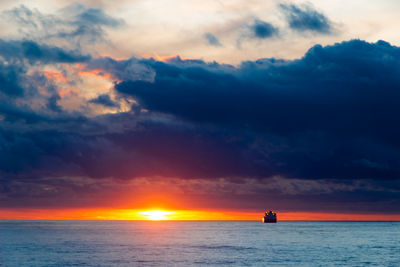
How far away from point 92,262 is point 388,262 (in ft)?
228

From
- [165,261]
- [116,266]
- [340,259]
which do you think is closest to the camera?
[116,266]

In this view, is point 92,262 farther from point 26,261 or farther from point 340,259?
point 340,259

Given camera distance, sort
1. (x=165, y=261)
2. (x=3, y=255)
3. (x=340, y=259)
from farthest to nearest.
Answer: (x=3, y=255) → (x=340, y=259) → (x=165, y=261)

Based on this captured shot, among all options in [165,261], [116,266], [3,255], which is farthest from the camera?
[3,255]

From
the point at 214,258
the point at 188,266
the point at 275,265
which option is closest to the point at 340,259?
the point at 275,265

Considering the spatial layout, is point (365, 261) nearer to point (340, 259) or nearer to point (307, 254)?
point (340, 259)

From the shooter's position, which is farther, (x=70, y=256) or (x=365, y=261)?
(x=70, y=256)

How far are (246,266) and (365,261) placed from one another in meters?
31.6

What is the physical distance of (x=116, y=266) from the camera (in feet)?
343

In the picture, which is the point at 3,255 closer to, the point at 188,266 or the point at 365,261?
the point at 188,266

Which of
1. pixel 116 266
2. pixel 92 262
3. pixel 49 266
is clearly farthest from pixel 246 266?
pixel 49 266

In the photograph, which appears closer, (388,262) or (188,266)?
(188,266)

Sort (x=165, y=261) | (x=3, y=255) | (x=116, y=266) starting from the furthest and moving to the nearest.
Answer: (x=3, y=255) → (x=165, y=261) → (x=116, y=266)

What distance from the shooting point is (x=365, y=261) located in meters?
117
